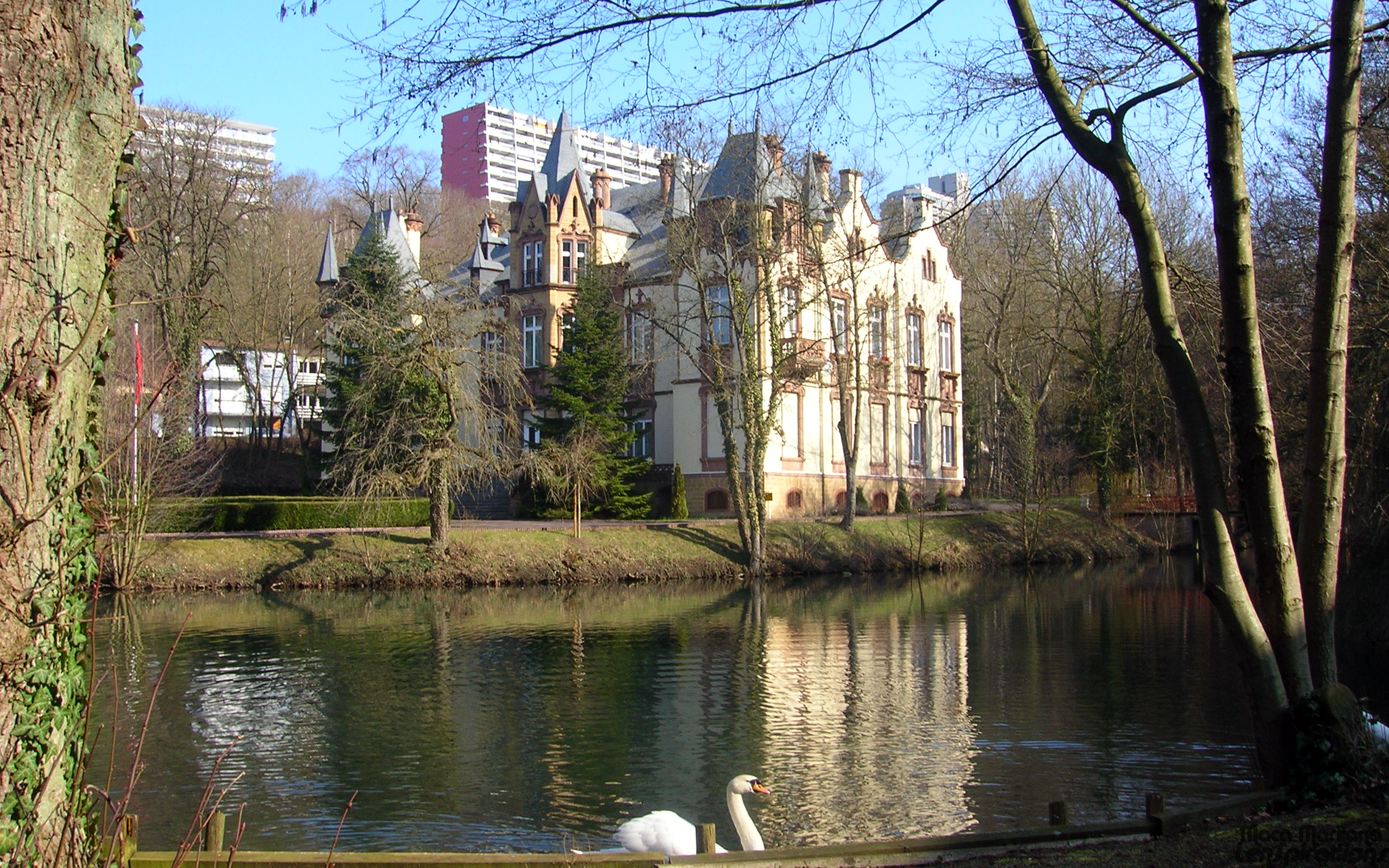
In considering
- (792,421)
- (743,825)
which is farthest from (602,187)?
(743,825)

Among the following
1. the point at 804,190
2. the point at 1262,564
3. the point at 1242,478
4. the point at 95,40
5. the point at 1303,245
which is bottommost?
the point at 1262,564

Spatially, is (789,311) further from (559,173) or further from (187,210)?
(187,210)

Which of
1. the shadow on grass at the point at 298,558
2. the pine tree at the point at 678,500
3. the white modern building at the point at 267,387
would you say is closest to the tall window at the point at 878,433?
the pine tree at the point at 678,500

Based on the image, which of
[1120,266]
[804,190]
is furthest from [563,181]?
[1120,266]

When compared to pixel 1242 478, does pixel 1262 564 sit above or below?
below

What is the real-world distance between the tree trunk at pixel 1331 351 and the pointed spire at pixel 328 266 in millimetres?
47156

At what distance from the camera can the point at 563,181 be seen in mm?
50125

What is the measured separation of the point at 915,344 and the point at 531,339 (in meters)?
16.5

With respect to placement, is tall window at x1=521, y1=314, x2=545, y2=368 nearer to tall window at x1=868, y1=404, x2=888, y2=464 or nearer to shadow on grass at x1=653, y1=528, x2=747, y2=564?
shadow on grass at x1=653, y1=528, x2=747, y2=564

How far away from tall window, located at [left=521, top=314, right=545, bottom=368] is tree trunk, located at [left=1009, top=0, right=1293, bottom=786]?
4248 cm

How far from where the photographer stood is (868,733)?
14.0 metres

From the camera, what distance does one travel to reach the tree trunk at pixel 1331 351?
7328mm

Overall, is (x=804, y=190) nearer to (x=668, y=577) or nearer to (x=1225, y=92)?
(x=668, y=577)

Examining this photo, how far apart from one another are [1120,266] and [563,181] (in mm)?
25006
